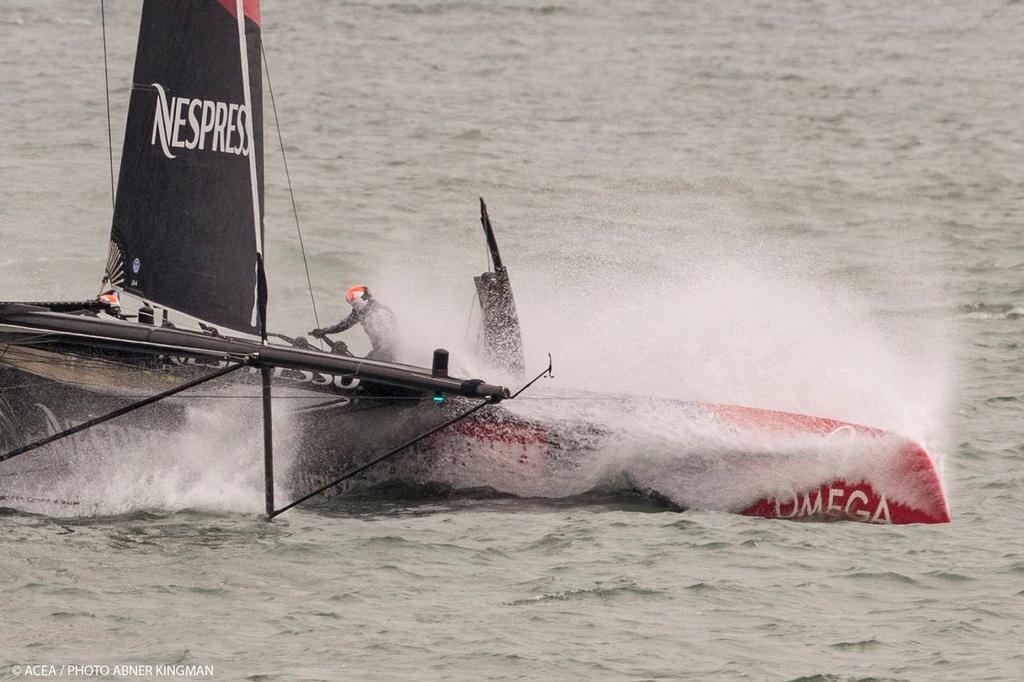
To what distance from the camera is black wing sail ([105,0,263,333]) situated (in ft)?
41.4

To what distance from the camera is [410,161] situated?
29328mm

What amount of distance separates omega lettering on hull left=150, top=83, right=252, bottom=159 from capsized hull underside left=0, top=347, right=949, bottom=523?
182 cm

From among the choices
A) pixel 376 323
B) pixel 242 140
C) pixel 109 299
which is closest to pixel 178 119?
pixel 242 140

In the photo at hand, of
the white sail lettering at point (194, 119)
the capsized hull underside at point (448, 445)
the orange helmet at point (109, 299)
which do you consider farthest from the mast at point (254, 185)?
the orange helmet at point (109, 299)

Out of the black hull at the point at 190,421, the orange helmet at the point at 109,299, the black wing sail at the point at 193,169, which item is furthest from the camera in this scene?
the orange helmet at the point at 109,299

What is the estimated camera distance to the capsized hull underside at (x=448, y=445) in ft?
44.3

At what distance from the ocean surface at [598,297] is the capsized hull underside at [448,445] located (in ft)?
0.52

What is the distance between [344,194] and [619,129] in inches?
261

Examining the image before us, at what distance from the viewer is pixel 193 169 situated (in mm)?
12844

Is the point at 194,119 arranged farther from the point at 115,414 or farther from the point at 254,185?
the point at 115,414

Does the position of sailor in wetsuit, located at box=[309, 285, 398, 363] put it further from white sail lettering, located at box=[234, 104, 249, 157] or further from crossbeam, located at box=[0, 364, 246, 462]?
white sail lettering, located at box=[234, 104, 249, 157]

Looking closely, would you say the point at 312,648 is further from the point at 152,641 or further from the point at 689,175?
the point at 689,175

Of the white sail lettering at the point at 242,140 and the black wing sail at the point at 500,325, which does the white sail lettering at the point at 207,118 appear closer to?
the white sail lettering at the point at 242,140

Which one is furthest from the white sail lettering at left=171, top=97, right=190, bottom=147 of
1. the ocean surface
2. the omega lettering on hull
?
the ocean surface
